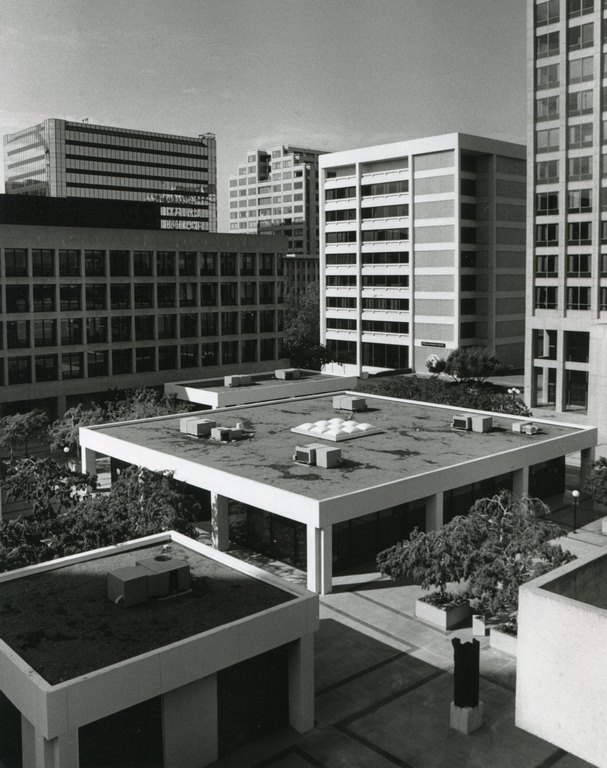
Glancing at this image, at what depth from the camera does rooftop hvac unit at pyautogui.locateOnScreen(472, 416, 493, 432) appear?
4981cm

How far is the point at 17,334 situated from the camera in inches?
2904

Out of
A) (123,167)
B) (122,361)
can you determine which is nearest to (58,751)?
(122,361)

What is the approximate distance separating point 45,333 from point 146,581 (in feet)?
176

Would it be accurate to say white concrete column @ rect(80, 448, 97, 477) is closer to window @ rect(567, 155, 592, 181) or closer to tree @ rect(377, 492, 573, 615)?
tree @ rect(377, 492, 573, 615)

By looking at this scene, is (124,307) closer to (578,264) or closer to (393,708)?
(578,264)

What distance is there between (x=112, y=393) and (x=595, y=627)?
67045 mm

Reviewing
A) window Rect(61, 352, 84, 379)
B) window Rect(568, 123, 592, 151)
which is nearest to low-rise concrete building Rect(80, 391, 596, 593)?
window Rect(61, 352, 84, 379)

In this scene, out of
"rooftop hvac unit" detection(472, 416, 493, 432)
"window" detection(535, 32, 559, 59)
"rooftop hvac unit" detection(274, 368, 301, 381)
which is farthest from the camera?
"window" detection(535, 32, 559, 59)

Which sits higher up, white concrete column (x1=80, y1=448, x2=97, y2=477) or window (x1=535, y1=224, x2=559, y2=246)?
window (x1=535, y1=224, x2=559, y2=246)

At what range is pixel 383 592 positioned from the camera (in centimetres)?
3656

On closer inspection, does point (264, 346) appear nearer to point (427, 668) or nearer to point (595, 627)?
point (427, 668)

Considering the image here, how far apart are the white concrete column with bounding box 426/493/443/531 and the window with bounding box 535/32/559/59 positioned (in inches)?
2223

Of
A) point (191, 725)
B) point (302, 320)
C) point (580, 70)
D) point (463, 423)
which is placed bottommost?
point (191, 725)

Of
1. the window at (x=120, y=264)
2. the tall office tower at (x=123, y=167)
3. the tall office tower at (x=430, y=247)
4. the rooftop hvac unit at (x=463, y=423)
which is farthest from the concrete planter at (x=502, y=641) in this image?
the tall office tower at (x=123, y=167)
